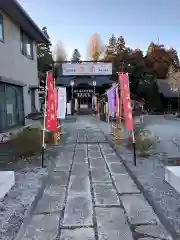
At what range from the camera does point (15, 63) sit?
10.9 m

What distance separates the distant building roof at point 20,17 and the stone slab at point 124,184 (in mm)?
6723

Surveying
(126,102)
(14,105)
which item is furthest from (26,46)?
(126,102)

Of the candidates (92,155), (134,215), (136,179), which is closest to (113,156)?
(92,155)

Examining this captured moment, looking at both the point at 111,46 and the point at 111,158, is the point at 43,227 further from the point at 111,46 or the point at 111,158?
the point at 111,46

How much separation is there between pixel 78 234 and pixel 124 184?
6.00ft

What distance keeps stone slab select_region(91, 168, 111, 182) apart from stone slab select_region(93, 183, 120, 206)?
294 millimetres

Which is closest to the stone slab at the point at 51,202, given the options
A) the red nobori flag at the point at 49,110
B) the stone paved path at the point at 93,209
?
the stone paved path at the point at 93,209

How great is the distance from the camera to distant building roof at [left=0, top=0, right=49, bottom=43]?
29.8ft

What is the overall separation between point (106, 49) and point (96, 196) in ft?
149

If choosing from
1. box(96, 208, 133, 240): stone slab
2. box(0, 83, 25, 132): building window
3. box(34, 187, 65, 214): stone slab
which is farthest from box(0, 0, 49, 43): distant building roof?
box(96, 208, 133, 240): stone slab

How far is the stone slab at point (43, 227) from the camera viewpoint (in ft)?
9.66

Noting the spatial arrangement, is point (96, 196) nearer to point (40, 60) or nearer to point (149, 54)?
point (40, 60)

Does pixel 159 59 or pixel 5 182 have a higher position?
pixel 159 59

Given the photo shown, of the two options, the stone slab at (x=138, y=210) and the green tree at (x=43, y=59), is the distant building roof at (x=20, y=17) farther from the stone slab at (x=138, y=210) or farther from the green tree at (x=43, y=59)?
the green tree at (x=43, y=59)
